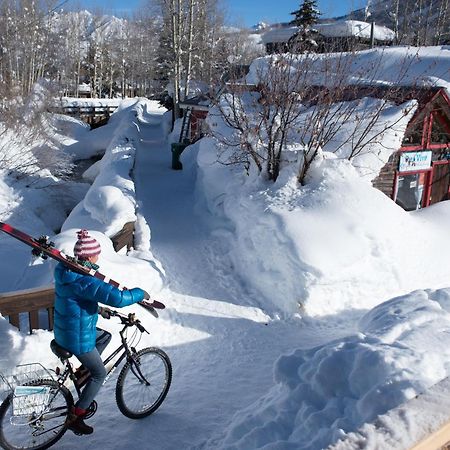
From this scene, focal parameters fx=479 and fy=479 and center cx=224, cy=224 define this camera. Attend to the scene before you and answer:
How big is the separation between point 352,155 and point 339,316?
4.70m

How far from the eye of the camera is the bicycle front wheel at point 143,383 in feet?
14.5

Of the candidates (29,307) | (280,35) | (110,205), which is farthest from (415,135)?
(280,35)

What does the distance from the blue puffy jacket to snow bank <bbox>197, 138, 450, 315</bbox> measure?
435 centimetres

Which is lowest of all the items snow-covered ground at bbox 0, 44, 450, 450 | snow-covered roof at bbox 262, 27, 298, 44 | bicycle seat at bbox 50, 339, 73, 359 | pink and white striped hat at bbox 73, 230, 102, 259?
snow-covered ground at bbox 0, 44, 450, 450

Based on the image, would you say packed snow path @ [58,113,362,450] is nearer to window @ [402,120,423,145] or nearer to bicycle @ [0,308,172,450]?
bicycle @ [0,308,172,450]

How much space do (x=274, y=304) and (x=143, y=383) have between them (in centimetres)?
364

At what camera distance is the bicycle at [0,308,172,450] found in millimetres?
3779

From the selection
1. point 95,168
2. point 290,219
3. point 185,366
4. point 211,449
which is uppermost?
point 290,219

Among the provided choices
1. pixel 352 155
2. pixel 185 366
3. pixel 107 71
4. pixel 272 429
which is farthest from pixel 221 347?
pixel 107 71

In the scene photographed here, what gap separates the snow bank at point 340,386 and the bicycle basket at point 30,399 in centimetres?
146

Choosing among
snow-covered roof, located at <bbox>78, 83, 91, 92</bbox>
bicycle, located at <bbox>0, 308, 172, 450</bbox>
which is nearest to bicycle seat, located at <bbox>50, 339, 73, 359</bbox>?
bicycle, located at <bbox>0, 308, 172, 450</bbox>

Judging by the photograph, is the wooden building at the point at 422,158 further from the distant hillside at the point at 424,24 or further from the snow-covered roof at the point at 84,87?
the snow-covered roof at the point at 84,87

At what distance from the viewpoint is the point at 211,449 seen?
4141 millimetres

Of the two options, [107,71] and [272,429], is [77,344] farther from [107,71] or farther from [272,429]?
[107,71]
